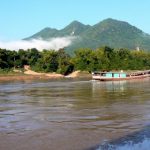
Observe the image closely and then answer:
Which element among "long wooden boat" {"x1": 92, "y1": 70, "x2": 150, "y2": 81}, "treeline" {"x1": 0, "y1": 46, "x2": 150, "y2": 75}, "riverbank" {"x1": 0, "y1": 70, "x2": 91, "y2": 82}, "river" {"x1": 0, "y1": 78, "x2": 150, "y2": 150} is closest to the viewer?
"river" {"x1": 0, "y1": 78, "x2": 150, "y2": 150}

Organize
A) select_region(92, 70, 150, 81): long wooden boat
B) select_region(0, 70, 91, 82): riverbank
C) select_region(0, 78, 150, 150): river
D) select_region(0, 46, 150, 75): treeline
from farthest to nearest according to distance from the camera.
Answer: select_region(0, 46, 150, 75): treeline, select_region(0, 70, 91, 82): riverbank, select_region(92, 70, 150, 81): long wooden boat, select_region(0, 78, 150, 150): river

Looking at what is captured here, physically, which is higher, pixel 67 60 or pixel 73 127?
pixel 67 60

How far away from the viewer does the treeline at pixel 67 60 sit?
127 metres

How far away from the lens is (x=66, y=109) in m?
28.4

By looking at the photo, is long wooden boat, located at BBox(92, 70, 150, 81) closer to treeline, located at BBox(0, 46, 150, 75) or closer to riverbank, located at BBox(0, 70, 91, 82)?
riverbank, located at BBox(0, 70, 91, 82)

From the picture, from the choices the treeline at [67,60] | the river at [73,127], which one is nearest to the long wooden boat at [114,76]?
the treeline at [67,60]

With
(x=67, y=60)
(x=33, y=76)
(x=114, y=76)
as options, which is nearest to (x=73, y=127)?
(x=114, y=76)

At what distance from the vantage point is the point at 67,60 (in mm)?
130500

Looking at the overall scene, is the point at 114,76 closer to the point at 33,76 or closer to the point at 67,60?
the point at 33,76

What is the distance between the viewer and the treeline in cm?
12694

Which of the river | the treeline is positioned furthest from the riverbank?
the river

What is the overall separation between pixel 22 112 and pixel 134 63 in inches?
4557

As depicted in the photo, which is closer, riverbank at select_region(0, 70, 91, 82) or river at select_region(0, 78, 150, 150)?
river at select_region(0, 78, 150, 150)

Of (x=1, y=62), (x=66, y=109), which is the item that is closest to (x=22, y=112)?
(x=66, y=109)
